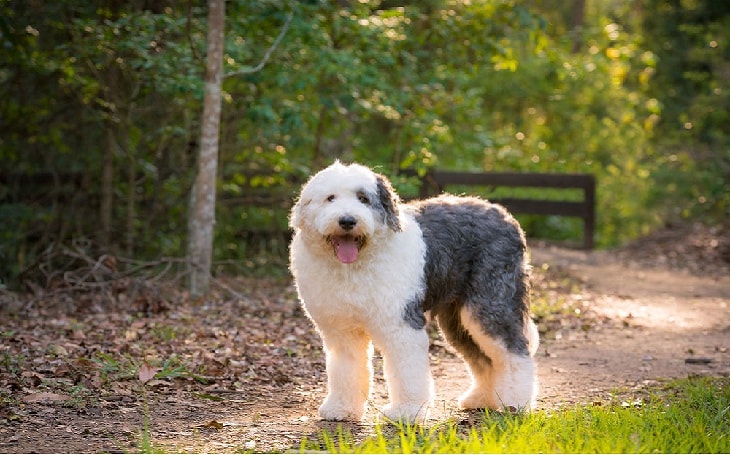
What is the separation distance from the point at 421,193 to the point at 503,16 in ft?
15.2

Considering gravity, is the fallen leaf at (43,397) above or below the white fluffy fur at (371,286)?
below

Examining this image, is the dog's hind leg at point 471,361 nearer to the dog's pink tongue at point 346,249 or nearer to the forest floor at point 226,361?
the forest floor at point 226,361

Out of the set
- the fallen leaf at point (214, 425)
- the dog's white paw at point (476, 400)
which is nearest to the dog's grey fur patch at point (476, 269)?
the dog's white paw at point (476, 400)

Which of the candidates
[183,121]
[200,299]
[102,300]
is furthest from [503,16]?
[102,300]

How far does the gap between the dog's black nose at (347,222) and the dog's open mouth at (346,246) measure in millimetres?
135

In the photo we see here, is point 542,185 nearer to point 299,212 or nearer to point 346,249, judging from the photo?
point 299,212

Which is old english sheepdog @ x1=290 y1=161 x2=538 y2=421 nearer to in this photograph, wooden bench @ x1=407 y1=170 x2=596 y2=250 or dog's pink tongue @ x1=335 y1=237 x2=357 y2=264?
dog's pink tongue @ x1=335 y1=237 x2=357 y2=264

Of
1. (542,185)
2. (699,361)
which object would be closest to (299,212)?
(699,361)

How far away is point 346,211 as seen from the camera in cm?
463

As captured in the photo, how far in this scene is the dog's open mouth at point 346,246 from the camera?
475cm

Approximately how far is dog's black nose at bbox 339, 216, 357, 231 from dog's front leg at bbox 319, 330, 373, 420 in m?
0.74

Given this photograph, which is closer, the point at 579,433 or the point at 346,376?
the point at 579,433

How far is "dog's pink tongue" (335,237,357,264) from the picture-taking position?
475cm

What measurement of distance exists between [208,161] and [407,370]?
14.6ft
